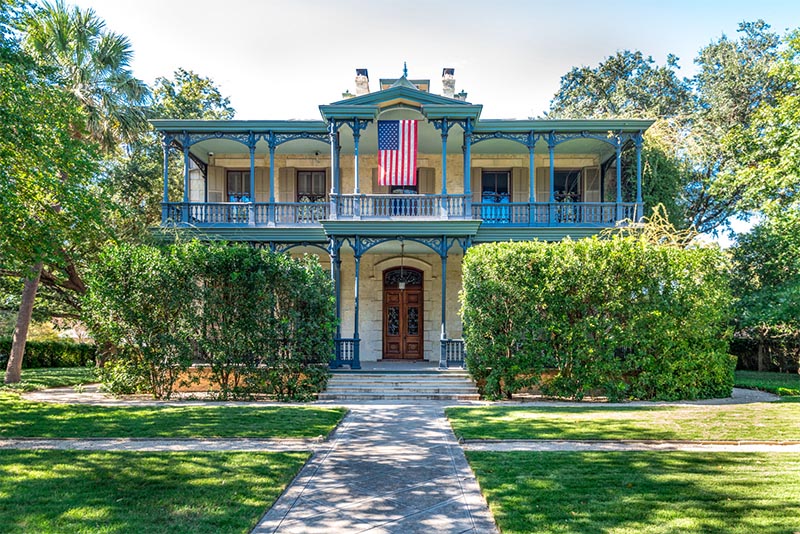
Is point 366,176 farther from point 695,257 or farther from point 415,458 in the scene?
point 415,458

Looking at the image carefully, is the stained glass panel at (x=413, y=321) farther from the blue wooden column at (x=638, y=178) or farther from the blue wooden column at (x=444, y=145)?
the blue wooden column at (x=638, y=178)

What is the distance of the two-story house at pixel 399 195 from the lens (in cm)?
1572

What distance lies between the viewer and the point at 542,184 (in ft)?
61.6

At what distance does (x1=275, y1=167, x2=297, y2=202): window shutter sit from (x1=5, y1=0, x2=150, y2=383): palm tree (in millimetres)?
4939

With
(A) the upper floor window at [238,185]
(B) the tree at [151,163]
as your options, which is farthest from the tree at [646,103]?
(B) the tree at [151,163]

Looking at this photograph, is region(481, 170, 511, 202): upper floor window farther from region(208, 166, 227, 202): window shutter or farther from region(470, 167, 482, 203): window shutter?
region(208, 166, 227, 202): window shutter

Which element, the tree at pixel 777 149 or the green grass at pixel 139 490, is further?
the tree at pixel 777 149

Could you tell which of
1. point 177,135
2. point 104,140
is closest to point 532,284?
point 177,135

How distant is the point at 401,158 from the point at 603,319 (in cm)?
722

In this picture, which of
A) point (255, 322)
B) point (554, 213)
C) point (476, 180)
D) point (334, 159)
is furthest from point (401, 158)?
point (255, 322)

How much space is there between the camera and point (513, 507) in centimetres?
517

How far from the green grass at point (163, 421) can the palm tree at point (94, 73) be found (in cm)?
684

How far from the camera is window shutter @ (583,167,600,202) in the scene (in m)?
18.8

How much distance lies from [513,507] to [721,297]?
9.90 metres
